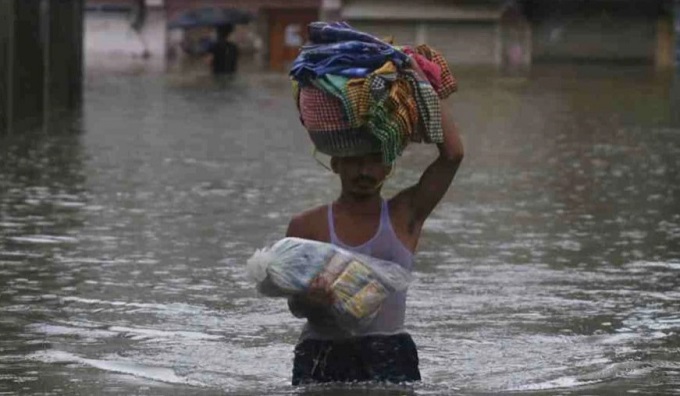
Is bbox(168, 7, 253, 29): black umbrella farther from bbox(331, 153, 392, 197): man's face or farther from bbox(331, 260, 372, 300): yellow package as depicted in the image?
bbox(331, 260, 372, 300): yellow package

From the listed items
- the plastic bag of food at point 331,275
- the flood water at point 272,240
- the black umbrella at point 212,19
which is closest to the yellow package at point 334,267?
the plastic bag of food at point 331,275

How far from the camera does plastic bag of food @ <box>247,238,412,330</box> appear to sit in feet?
20.7

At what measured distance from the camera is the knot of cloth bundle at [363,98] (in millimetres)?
6406

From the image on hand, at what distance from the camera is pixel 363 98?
6.39 m

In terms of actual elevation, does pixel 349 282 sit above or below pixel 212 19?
above

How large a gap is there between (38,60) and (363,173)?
63.5 ft

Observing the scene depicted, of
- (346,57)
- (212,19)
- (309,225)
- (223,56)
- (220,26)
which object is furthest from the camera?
(220,26)

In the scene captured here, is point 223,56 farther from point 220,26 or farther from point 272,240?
point 272,240

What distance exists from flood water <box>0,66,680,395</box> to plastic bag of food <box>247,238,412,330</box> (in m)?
0.41

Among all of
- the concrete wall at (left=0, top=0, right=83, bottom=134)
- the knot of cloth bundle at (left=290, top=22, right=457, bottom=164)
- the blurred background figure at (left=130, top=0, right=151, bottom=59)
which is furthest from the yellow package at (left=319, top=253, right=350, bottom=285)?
the blurred background figure at (left=130, top=0, right=151, bottom=59)

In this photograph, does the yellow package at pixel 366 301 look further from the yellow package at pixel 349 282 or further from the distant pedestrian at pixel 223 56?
the distant pedestrian at pixel 223 56

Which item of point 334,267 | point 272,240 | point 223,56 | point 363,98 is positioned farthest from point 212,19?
point 334,267

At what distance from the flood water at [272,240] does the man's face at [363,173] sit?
2.30 ft

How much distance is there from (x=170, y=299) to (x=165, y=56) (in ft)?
172
